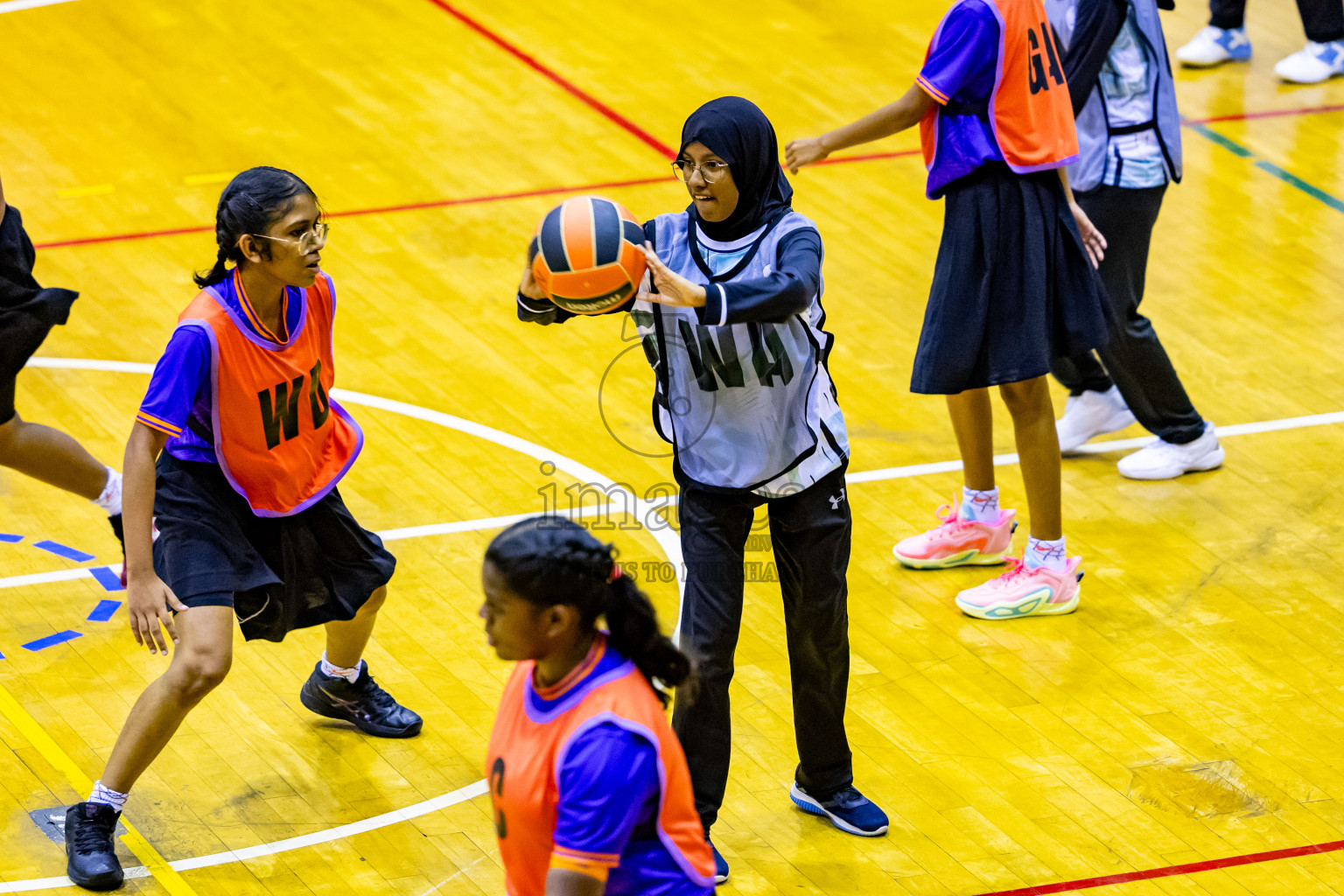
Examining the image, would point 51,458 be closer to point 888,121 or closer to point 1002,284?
point 888,121

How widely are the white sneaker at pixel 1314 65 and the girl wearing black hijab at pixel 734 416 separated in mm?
6921

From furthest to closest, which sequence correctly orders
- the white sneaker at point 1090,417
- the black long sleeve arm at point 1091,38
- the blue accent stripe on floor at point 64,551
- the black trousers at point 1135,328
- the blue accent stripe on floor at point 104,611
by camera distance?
1. the white sneaker at point 1090,417
2. the black trousers at point 1135,328
3. the black long sleeve arm at point 1091,38
4. the blue accent stripe on floor at point 64,551
5. the blue accent stripe on floor at point 104,611

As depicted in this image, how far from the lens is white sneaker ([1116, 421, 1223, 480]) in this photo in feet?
Answer: 22.5

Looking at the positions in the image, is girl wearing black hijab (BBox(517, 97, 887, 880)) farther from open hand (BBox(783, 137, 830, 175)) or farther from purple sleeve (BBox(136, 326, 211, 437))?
purple sleeve (BBox(136, 326, 211, 437))

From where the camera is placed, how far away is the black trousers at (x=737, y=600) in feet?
14.9

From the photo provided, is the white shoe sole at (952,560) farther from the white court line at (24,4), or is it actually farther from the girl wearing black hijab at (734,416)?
the white court line at (24,4)

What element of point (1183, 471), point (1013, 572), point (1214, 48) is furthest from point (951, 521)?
point (1214, 48)

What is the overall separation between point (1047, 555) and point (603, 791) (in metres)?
3.20

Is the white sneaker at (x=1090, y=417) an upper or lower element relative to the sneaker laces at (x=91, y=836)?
upper

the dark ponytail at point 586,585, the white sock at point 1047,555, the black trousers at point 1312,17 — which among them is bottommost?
the white sock at point 1047,555

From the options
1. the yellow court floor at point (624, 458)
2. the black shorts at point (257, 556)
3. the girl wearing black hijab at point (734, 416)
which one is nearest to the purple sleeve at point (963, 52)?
the girl wearing black hijab at point (734, 416)

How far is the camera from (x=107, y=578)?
6105mm

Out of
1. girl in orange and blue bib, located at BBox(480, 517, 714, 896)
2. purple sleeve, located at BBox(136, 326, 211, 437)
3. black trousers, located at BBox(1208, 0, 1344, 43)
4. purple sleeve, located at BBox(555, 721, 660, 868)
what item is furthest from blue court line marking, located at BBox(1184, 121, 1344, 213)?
purple sleeve, located at BBox(555, 721, 660, 868)

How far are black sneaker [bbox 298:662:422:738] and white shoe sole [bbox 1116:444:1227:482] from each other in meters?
3.07
